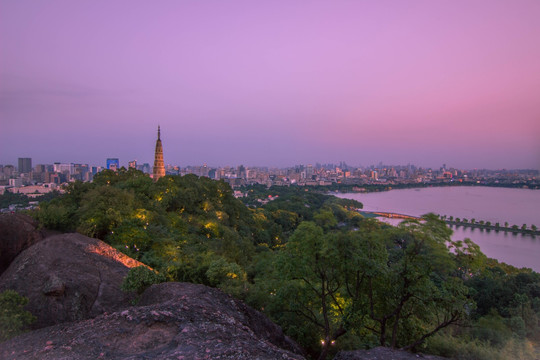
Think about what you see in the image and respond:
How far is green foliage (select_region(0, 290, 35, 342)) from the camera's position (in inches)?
128

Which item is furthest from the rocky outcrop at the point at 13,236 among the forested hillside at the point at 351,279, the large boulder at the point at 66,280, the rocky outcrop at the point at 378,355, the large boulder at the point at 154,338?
the rocky outcrop at the point at 378,355

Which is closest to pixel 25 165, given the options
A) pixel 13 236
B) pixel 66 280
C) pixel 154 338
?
pixel 13 236

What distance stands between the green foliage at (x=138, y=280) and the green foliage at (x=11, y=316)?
4.03ft

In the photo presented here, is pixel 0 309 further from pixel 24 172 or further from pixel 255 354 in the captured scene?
pixel 24 172

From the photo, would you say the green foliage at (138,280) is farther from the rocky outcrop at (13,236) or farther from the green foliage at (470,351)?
the green foliage at (470,351)

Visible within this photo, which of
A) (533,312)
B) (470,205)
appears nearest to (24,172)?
(533,312)

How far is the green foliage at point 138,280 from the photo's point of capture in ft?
15.6

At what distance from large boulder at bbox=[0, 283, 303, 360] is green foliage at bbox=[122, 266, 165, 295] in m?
1.45

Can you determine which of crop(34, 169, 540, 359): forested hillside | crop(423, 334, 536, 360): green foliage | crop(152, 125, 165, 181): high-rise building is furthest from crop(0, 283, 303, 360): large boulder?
crop(152, 125, 165, 181): high-rise building

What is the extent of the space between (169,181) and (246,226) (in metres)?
5.64

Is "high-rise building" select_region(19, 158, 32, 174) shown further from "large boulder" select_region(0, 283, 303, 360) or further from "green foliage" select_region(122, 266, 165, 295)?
"large boulder" select_region(0, 283, 303, 360)

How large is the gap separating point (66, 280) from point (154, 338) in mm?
3068

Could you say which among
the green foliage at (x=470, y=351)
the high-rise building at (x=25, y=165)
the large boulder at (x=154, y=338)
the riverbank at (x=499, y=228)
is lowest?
the riverbank at (x=499, y=228)

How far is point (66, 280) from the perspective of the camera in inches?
194
